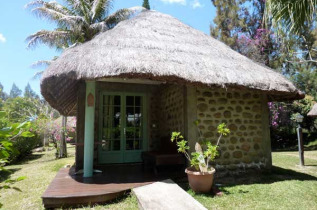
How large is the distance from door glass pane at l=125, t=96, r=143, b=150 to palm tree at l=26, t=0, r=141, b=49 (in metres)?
5.25

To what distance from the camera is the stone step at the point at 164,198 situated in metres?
2.87

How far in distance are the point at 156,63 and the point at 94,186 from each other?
8.07 feet

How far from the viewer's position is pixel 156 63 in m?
4.12

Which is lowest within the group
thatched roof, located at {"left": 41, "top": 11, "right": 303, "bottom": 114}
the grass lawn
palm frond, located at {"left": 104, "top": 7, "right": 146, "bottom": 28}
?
the grass lawn

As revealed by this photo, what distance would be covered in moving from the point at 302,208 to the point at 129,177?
2.92 m

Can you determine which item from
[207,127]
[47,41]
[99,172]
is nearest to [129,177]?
[99,172]

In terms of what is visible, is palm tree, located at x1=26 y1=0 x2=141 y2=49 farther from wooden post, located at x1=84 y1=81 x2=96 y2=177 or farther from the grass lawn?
the grass lawn

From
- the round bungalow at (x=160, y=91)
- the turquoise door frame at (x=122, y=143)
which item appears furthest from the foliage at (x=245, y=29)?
the turquoise door frame at (x=122, y=143)

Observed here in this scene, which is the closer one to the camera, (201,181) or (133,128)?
(201,181)

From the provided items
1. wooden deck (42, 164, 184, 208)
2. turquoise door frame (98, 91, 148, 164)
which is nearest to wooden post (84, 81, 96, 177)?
wooden deck (42, 164, 184, 208)

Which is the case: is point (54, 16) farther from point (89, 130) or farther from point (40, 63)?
point (89, 130)

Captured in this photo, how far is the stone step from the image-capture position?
287 centimetres

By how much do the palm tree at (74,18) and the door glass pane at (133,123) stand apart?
207 inches

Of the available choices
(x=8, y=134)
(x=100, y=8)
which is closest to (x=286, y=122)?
(x=100, y=8)
